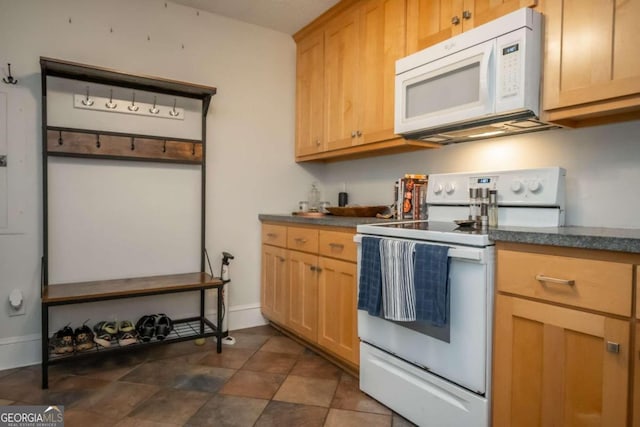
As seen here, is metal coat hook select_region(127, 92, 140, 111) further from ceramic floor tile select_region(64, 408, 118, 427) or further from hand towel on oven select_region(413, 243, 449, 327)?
hand towel on oven select_region(413, 243, 449, 327)

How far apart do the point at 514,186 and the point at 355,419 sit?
1.29m

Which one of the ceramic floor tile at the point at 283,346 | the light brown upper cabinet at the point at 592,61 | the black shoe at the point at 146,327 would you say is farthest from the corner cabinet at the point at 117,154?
the light brown upper cabinet at the point at 592,61

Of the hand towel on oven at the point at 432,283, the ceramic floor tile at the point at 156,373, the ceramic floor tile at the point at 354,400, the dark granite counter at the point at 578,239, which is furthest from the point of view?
the ceramic floor tile at the point at 156,373

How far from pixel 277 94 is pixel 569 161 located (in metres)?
2.18

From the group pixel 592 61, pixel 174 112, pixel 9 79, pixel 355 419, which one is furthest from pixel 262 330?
pixel 592 61

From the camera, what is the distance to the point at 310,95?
2965mm

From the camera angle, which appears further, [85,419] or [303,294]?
[303,294]

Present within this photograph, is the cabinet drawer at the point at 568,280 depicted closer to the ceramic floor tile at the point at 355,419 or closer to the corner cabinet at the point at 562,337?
the corner cabinet at the point at 562,337

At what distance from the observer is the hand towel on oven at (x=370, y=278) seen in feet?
5.66

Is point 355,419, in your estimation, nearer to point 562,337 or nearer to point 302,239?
point 562,337

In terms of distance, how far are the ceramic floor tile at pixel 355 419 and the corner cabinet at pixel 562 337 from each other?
0.51 meters

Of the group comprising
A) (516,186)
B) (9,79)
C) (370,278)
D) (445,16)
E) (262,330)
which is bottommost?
(262,330)

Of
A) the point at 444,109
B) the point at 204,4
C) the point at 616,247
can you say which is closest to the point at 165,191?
the point at 204,4

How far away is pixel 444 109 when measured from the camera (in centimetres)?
186
